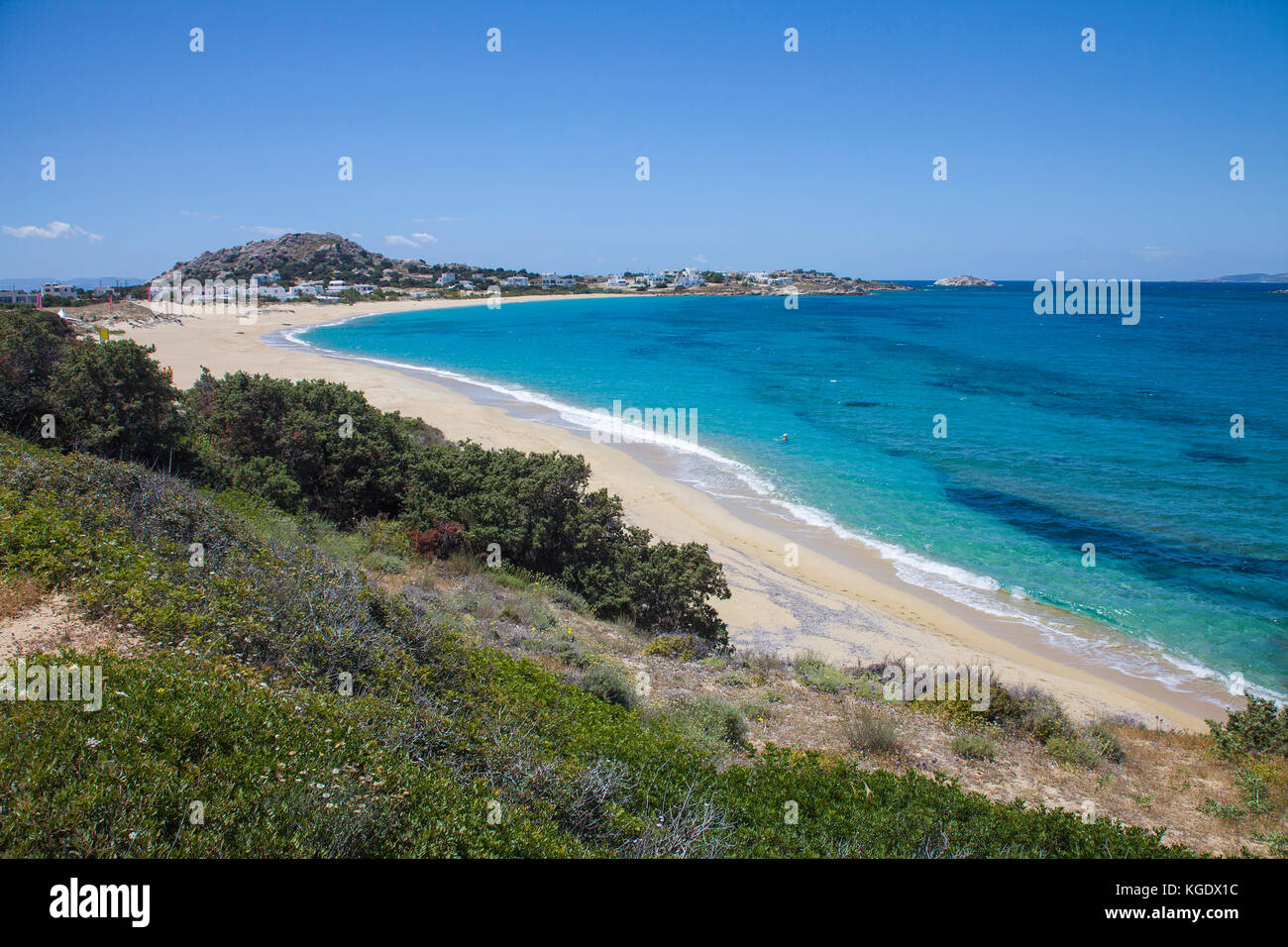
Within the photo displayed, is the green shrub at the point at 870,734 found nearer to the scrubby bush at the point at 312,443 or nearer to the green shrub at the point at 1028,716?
the green shrub at the point at 1028,716

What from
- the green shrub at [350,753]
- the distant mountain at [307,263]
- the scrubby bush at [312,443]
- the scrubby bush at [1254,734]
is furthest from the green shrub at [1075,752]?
the distant mountain at [307,263]

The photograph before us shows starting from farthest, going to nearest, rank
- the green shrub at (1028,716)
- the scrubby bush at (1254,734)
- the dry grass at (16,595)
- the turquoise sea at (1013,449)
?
the turquoise sea at (1013,449) < the scrubby bush at (1254,734) < the green shrub at (1028,716) < the dry grass at (16,595)

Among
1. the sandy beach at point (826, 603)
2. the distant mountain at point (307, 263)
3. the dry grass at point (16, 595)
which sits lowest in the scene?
the sandy beach at point (826, 603)

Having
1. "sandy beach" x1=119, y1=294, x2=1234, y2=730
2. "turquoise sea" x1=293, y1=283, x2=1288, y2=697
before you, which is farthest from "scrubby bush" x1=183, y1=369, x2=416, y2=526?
"turquoise sea" x1=293, y1=283, x2=1288, y2=697

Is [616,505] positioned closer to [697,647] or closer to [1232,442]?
[697,647]

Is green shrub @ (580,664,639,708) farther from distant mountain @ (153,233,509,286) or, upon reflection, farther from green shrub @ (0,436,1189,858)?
distant mountain @ (153,233,509,286)

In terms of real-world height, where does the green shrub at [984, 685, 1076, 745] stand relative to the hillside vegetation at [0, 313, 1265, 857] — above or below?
below
